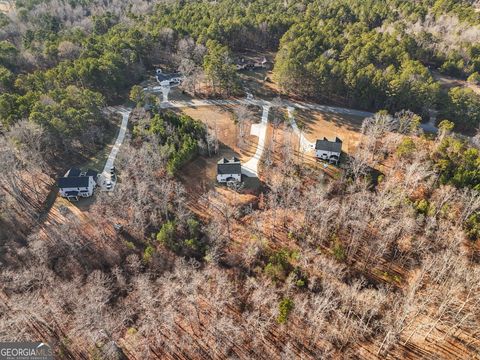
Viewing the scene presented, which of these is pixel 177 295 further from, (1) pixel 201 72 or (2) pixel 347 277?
(1) pixel 201 72

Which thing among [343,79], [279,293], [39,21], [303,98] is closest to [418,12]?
[343,79]

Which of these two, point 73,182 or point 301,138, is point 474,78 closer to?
point 301,138

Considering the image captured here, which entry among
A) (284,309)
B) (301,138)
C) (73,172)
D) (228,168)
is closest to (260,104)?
(301,138)

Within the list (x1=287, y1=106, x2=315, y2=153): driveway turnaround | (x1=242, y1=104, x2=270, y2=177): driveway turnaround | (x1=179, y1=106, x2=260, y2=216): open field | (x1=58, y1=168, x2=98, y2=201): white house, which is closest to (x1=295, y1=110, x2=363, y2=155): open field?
(x1=287, y1=106, x2=315, y2=153): driveway turnaround

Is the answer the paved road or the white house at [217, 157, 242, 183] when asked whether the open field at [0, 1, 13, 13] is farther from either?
the white house at [217, 157, 242, 183]

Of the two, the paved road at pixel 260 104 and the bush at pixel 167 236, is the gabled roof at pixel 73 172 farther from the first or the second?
the paved road at pixel 260 104

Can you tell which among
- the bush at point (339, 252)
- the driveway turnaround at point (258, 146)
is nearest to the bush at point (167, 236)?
the driveway turnaround at point (258, 146)
